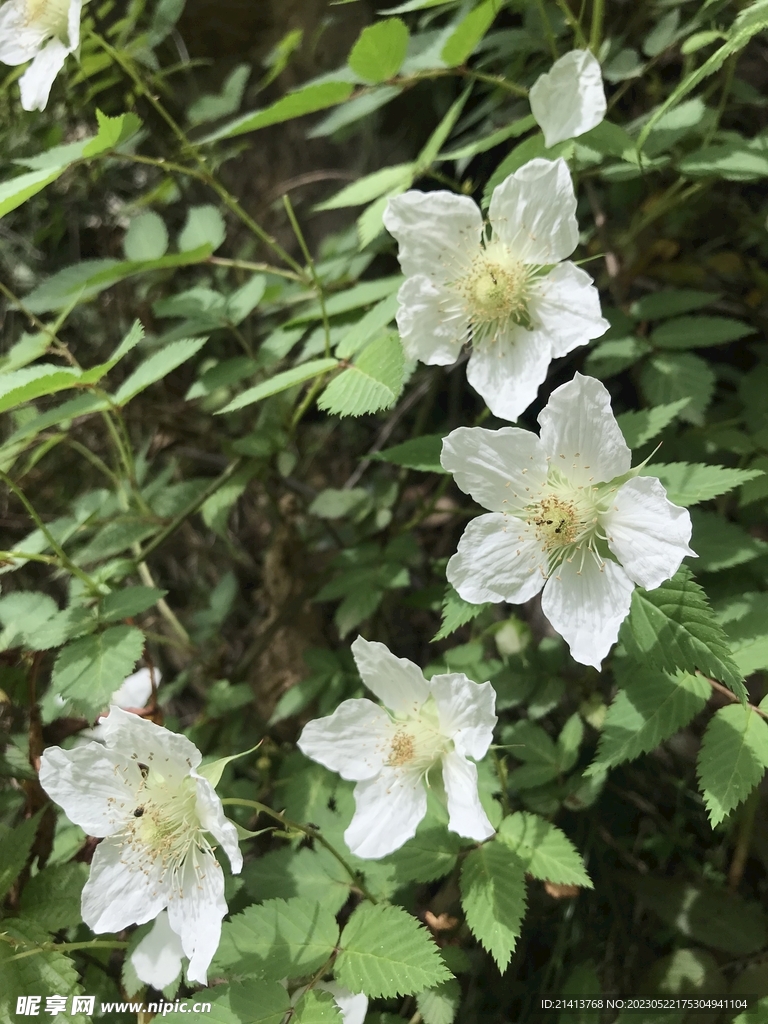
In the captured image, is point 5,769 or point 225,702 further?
point 225,702

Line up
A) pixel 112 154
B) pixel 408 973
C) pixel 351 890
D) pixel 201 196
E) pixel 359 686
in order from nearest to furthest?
pixel 408 973 → pixel 351 890 → pixel 112 154 → pixel 359 686 → pixel 201 196

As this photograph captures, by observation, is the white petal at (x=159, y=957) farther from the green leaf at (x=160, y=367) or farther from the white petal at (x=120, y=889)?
the green leaf at (x=160, y=367)

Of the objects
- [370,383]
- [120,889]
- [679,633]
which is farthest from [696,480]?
[120,889]

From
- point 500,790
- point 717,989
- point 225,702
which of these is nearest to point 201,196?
point 225,702

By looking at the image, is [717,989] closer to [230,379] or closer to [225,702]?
[225,702]

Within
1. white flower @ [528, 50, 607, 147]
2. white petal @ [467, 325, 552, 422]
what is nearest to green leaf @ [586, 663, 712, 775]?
white petal @ [467, 325, 552, 422]

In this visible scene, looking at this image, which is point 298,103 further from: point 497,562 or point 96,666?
point 96,666
